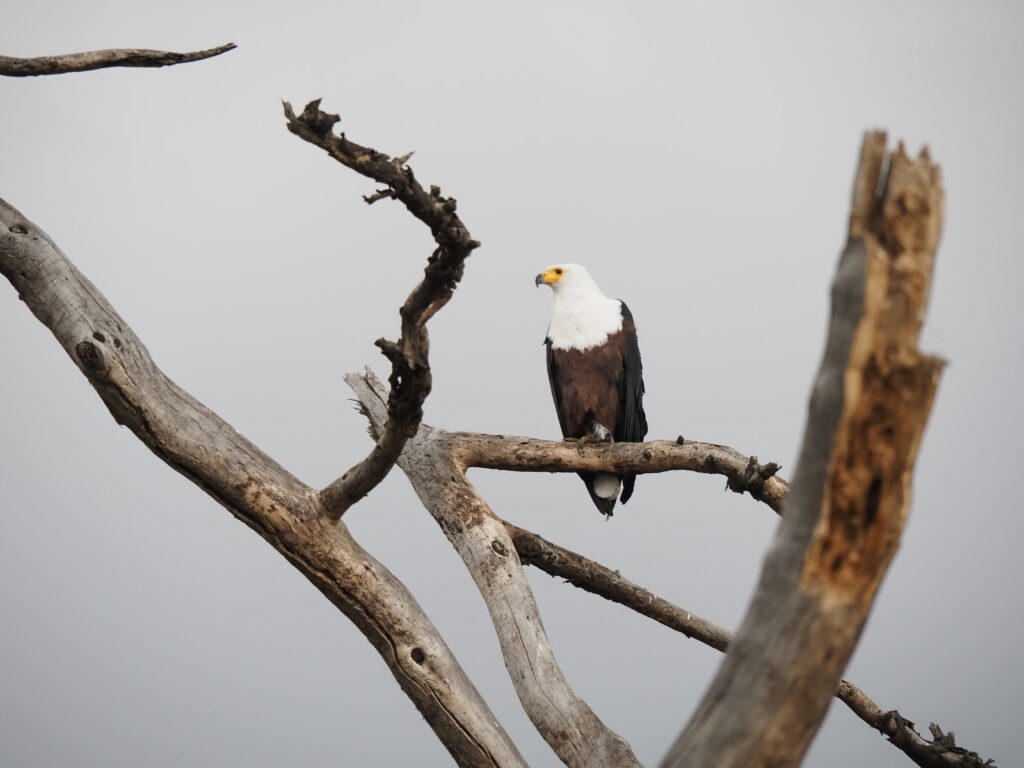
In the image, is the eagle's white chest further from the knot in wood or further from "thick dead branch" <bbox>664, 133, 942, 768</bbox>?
"thick dead branch" <bbox>664, 133, 942, 768</bbox>

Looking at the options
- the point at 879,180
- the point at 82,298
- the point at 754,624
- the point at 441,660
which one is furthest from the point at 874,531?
the point at 82,298

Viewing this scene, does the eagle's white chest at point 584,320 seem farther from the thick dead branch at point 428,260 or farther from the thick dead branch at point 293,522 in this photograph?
the thick dead branch at point 428,260

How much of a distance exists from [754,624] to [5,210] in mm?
2850

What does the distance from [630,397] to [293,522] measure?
209 centimetres

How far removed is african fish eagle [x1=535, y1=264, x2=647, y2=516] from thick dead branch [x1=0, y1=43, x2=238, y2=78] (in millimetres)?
2074

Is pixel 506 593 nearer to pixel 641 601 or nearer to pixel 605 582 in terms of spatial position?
pixel 605 582

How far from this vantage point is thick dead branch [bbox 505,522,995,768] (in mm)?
3703

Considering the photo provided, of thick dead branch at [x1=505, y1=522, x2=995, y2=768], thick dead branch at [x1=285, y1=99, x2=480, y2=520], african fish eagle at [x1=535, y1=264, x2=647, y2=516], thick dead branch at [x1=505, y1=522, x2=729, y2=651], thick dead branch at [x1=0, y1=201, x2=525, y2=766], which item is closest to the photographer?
thick dead branch at [x1=285, y1=99, x2=480, y2=520]

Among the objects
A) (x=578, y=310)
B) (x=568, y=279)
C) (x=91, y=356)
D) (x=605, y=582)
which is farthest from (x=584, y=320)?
(x=91, y=356)

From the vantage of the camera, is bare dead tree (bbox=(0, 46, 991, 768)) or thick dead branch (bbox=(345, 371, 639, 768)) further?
thick dead branch (bbox=(345, 371, 639, 768))

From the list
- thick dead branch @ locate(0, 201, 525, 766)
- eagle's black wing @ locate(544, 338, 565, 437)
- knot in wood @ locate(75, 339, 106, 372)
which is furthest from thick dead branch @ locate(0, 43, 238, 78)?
eagle's black wing @ locate(544, 338, 565, 437)

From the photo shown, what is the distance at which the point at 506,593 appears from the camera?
3.56m

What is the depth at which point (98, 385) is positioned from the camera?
310 centimetres

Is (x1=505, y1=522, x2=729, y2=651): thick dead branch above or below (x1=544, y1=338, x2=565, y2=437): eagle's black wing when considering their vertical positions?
below
